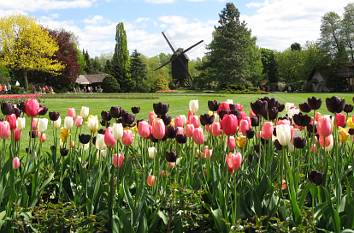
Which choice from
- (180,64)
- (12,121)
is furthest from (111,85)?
(12,121)

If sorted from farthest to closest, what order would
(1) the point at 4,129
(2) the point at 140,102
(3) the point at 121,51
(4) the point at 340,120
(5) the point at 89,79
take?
(5) the point at 89,79 < (3) the point at 121,51 < (2) the point at 140,102 < (4) the point at 340,120 < (1) the point at 4,129

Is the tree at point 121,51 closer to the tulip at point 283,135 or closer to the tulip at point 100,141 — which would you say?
the tulip at point 100,141

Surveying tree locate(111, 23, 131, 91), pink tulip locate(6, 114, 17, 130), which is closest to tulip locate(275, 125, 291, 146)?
pink tulip locate(6, 114, 17, 130)

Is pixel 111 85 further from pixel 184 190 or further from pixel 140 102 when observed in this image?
pixel 184 190

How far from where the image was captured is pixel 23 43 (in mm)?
55906

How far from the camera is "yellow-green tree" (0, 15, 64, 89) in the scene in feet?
183

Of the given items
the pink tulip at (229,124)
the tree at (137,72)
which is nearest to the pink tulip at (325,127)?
the pink tulip at (229,124)

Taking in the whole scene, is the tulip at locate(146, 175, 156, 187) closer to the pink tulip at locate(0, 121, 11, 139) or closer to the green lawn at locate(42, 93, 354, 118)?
the pink tulip at locate(0, 121, 11, 139)

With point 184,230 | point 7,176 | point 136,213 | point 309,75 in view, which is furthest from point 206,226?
point 309,75

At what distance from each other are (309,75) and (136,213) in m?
78.1

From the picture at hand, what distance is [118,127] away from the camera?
11.3 feet

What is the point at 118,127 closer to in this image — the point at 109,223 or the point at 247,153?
the point at 109,223

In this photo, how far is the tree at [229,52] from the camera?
2552 inches

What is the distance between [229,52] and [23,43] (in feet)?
82.4
